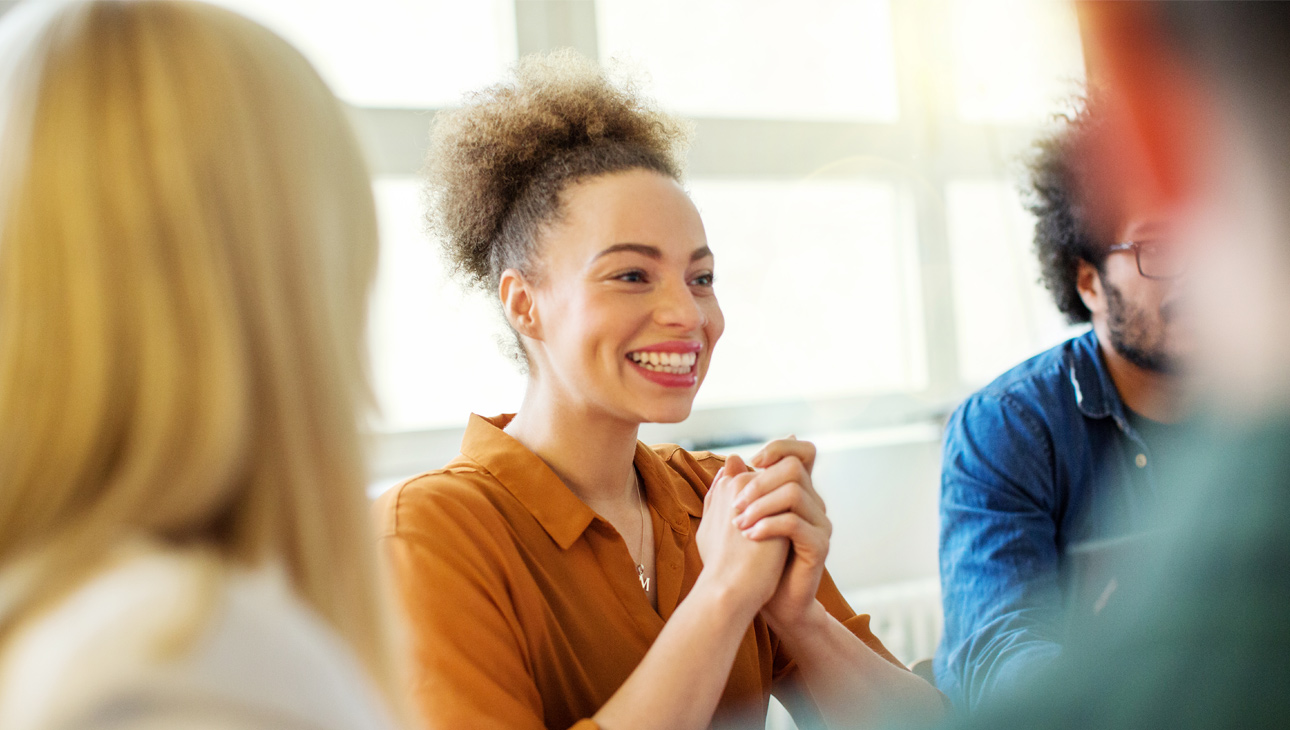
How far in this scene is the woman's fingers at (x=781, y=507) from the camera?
1.15 m

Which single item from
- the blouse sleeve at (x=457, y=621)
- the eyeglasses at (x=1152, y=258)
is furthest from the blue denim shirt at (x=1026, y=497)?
the blouse sleeve at (x=457, y=621)

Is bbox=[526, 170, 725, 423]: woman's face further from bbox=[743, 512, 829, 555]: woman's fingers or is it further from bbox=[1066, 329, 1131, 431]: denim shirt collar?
bbox=[1066, 329, 1131, 431]: denim shirt collar

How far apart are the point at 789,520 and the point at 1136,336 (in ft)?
3.30

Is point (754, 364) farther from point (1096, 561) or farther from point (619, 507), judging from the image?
point (619, 507)

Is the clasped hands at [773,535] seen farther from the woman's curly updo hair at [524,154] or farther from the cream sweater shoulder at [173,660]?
the cream sweater shoulder at [173,660]

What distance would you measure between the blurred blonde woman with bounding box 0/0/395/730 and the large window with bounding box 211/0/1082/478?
5.97 feet

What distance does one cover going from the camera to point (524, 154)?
1397 mm

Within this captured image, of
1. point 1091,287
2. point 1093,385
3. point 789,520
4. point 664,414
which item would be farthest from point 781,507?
point 1091,287

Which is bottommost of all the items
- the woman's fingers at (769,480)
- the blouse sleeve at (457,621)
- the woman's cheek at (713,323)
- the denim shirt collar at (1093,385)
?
the blouse sleeve at (457,621)

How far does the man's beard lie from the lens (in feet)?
5.65

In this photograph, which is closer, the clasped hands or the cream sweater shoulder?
the cream sweater shoulder

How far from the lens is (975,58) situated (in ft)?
10.4

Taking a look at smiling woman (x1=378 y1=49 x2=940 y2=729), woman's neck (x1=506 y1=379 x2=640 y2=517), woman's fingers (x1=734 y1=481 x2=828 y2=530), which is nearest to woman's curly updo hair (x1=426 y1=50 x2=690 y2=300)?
smiling woman (x1=378 y1=49 x2=940 y2=729)

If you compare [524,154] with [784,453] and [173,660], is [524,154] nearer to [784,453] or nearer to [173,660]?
[784,453]
